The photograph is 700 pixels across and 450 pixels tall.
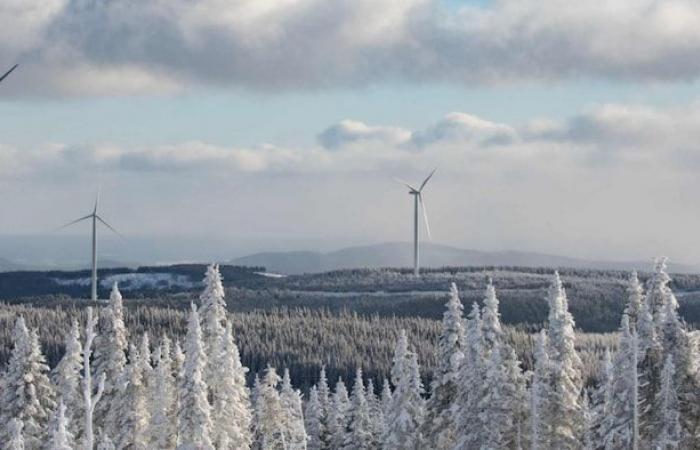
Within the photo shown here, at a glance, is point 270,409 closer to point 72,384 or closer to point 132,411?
point 132,411

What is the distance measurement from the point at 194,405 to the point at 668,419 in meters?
24.2


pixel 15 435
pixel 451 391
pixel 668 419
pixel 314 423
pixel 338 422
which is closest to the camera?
pixel 668 419

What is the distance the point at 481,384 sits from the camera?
69062mm

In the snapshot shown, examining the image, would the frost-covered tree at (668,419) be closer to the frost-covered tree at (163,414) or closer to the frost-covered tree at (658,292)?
the frost-covered tree at (658,292)

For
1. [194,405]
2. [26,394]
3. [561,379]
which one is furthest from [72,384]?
[561,379]

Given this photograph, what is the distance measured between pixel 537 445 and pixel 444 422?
418 inches

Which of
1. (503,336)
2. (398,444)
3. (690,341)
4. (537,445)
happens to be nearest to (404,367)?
(398,444)

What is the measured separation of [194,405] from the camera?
6800 centimetres

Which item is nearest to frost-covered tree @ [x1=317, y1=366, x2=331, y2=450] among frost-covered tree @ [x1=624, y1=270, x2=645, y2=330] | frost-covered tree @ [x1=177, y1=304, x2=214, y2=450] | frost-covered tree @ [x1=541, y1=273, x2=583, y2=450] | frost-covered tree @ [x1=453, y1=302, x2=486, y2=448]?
frost-covered tree @ [x1=453, y1=302, x2=486, y2=448]

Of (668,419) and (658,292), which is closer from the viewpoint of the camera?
(668,419)

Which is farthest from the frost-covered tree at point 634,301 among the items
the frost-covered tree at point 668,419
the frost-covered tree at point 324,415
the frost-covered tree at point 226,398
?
the frost-covered tree at point 324,415

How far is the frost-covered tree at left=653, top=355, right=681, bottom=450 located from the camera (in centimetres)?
6342

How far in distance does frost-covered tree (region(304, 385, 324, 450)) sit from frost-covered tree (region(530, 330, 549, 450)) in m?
44.5

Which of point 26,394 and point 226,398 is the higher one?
point 226,398
